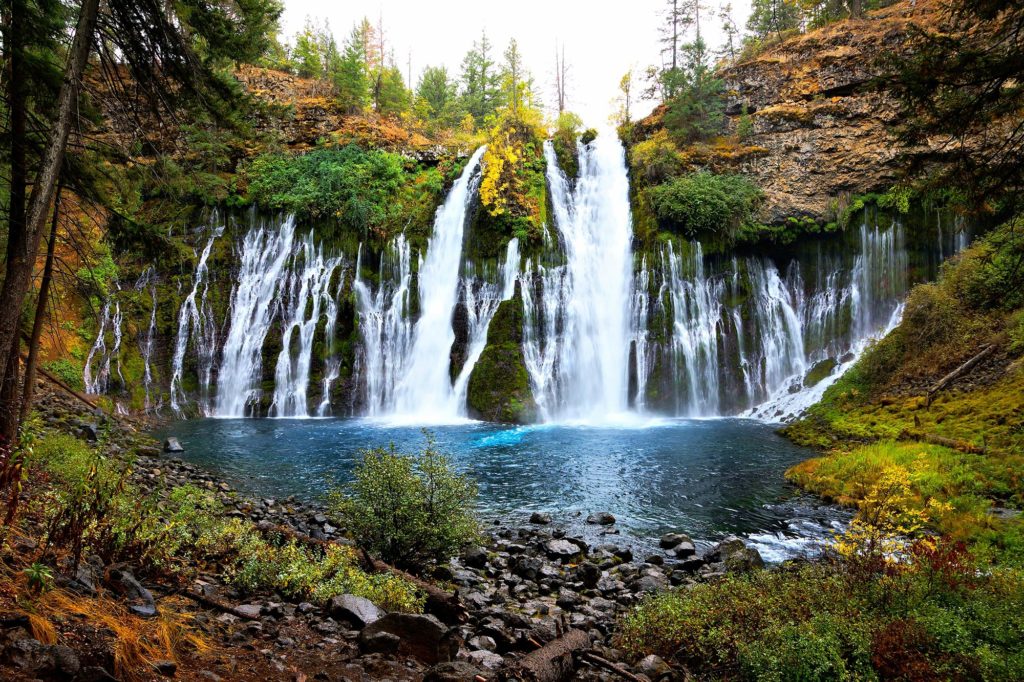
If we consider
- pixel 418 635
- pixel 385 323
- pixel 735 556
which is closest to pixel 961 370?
pixel 735 556

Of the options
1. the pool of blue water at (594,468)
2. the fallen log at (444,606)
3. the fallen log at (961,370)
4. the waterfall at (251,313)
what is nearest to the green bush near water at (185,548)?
the fallen log at (444,606)

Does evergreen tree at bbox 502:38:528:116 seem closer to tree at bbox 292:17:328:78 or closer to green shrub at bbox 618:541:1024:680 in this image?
tree at bbox 292:17:328:78

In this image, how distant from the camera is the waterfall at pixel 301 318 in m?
25.8

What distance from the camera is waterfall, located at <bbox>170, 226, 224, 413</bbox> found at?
2549cm

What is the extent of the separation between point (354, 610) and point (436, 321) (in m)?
22.4

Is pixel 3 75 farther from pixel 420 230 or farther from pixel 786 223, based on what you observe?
pixel 786 223

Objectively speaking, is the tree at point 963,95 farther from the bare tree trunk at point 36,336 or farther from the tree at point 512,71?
the tree at point 512,71

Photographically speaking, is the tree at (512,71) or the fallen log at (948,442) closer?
the fallen log at (948,442)

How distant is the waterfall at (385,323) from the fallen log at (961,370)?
67.8 feet

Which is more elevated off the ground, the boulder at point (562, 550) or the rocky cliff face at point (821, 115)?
the rocky cliff face at point (821, 115)

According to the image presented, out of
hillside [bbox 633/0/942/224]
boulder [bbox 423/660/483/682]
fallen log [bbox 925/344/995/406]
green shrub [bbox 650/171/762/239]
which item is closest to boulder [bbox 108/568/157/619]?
boulder [bbox 423/660/483/682]

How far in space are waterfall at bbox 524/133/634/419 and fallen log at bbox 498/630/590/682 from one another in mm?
18805

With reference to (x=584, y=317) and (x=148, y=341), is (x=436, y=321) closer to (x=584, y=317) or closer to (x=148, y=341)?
(x=584, y=317)

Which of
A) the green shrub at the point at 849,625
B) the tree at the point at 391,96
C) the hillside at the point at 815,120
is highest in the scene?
the tree at the point at 391,96
